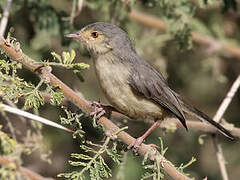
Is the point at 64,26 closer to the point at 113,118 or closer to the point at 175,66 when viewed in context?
the point at 113,118

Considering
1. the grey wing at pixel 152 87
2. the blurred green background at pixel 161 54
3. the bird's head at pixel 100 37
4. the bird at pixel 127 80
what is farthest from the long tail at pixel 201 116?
the bird's head at pixel 100 37

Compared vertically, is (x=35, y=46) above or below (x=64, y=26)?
below

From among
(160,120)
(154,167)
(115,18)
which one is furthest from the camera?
(115,18)

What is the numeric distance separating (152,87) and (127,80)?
34 cm

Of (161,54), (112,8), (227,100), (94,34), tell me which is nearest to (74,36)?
(94,34)

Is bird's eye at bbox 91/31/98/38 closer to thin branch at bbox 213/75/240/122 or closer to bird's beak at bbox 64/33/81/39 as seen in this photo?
bird's beak at bbox 64/33/81/39

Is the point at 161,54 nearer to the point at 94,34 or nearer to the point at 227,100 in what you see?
the point at 94,34

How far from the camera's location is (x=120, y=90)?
→ 15.8ft

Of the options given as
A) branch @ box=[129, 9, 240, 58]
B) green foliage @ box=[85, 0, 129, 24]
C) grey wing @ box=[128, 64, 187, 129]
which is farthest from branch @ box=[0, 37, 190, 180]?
branch @ box=[129, 9, 240, 58]

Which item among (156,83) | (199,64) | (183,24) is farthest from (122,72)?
(199,64)

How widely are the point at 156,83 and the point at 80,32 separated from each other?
98 centimetres

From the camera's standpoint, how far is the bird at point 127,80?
190 inches

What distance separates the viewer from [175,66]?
7121mm

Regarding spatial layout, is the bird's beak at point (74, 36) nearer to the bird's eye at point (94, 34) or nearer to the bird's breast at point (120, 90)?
the bird's eye at point (94, 34)
